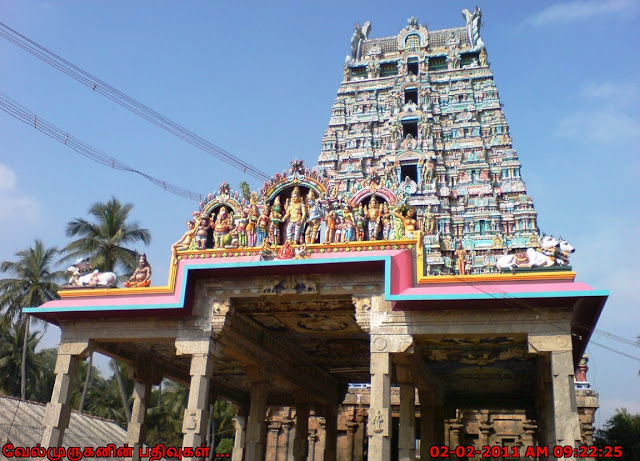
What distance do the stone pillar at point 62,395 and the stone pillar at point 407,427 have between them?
877 cm

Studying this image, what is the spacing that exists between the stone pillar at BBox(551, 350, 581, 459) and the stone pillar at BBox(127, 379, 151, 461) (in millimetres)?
12380

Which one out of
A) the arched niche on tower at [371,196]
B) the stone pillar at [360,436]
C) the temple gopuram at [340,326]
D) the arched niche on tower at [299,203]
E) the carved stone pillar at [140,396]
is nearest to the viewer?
the temple gopuram at [340,326]

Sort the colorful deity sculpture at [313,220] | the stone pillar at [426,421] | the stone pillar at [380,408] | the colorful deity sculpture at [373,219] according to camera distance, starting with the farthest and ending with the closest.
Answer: the stone pillar at [426,421], the colorful deity sculpture at [313,220], the colorful deity sculpture at [373,219], the stone pillar at [380,408]

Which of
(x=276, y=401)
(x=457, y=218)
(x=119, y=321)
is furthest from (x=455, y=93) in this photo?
(x=119, y=321)

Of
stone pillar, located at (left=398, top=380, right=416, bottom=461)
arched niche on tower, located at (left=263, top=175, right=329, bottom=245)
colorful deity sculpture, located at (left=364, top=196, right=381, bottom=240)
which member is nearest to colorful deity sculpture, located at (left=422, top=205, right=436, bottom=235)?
arched niche on tower, located at (left=263, top=175, right=329, bottom=245)

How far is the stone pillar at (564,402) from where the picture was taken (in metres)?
12.8

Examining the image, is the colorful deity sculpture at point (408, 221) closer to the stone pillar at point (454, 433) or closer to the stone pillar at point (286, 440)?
the stone pillar at point (454, 433)

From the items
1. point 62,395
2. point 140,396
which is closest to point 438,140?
point 140,396

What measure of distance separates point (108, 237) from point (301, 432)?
1830 centimetres

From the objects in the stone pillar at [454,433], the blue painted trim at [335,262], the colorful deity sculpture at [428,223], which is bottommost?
the stone pillar at [454,433]

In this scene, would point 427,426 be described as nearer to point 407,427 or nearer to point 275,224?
point 407,427

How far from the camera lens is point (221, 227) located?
17.3 meters

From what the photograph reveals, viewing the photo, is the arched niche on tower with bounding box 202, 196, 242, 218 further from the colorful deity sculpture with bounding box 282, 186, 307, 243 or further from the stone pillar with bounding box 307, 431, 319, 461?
the stone pillar with bounding box 307, 431, 319, 461

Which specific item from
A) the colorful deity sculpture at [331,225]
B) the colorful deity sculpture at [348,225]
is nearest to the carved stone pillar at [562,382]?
the colorful deity sculpture at [348,225]
